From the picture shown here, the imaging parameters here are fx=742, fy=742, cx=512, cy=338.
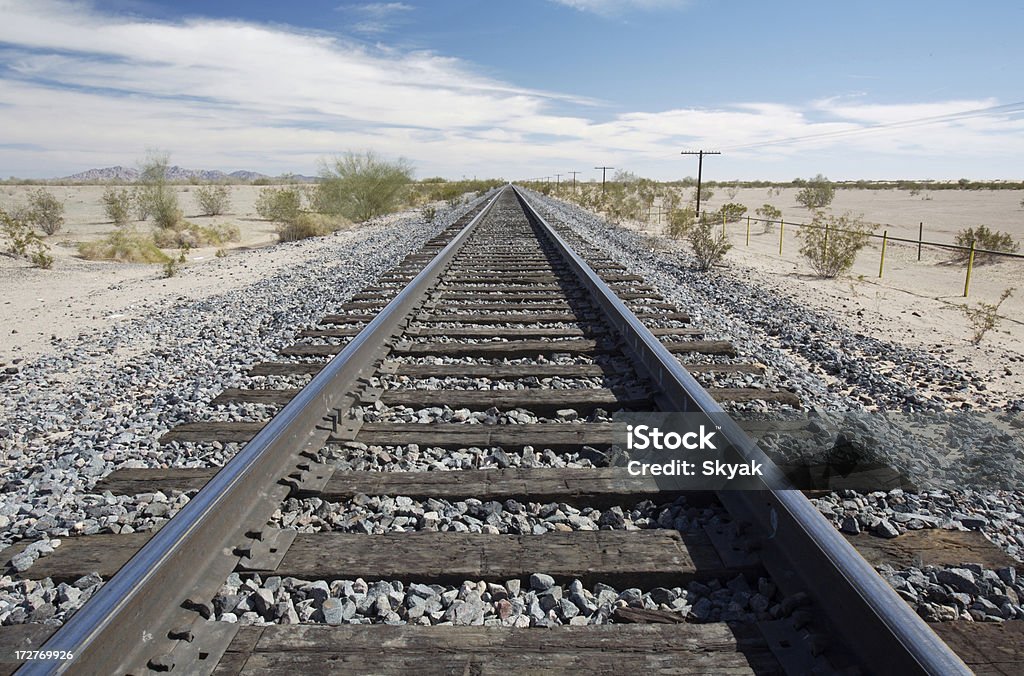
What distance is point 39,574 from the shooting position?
2.62m

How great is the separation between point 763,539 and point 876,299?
11.0 meters

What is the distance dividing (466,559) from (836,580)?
1.21 meters

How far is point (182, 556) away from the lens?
239 centimetres

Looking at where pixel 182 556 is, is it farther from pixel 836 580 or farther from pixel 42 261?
pixel 42 261

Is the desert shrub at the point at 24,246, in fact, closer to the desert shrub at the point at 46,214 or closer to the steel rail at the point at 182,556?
the desert shrub at the point at 46,214

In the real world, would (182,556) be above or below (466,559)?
above

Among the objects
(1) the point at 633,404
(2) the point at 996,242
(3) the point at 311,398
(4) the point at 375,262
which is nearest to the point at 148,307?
(4) the point at 375,262

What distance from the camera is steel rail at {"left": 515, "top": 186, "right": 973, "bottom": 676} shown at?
1.85 m

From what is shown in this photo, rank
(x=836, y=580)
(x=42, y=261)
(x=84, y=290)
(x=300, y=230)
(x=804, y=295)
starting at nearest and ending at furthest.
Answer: (x=836, y=580)
(x=804, y=295)
(x=84, y=290)
(x=42, y=261)
(x=300, y=230)

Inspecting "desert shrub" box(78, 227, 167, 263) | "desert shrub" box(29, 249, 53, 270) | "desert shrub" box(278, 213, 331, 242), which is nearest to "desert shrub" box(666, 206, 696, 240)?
"desert shrub" box(278, 213, 331, 242)

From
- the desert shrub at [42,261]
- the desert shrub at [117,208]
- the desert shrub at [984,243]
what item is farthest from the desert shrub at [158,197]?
the desert shrub at [984,243]

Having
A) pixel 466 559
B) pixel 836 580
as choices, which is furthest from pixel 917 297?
pixel 466 559

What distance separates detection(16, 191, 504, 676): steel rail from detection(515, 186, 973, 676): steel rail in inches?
74.7

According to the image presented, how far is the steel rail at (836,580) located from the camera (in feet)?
6.07
